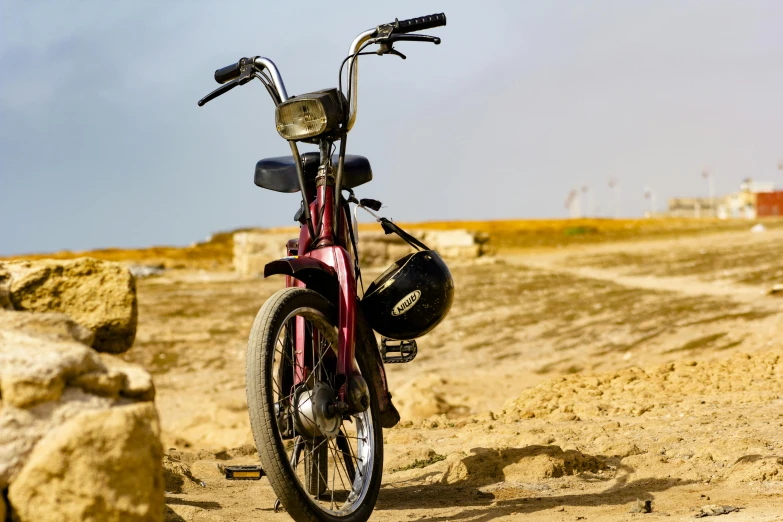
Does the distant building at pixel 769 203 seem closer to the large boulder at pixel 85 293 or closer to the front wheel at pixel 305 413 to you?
the front wheel at pixel 305 413

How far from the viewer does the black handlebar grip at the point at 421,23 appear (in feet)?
14.8

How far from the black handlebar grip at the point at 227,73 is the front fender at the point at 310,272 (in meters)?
1.13

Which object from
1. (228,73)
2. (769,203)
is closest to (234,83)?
(228,73)

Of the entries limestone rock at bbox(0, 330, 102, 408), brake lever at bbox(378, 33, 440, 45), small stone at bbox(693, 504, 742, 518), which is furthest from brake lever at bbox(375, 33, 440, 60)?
small stone at bbox(693, 504, 742, 518)

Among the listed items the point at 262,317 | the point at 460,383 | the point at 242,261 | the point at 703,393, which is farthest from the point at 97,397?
the point at 242,261

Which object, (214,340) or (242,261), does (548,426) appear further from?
(242,261)

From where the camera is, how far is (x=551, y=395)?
25.9 feet

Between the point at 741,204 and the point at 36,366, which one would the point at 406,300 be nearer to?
the point at 36,366

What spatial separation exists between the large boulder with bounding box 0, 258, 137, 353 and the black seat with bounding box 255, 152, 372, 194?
0.87m

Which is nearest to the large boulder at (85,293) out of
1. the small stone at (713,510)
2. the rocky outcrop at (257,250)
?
the small stone at (713,510)

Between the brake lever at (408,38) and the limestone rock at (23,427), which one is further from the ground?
the brake lever at (408,38)

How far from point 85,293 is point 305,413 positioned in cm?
110

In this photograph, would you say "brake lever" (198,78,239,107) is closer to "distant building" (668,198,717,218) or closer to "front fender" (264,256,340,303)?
"front fender" (264,256,340,303)

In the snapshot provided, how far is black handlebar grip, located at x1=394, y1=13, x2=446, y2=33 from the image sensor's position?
4.52 metres
